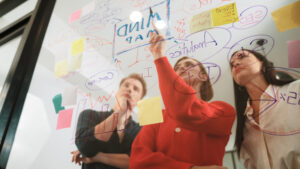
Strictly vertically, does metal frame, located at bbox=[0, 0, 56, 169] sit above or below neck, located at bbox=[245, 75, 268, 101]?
above

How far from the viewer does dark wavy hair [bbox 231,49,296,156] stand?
0.49 metres

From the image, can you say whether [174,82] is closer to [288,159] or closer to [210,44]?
[210,44]

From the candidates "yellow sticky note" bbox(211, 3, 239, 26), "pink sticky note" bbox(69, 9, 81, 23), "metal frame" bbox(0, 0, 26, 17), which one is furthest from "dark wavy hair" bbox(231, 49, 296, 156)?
"metal frame" bbox(0, 0, 26, 17)

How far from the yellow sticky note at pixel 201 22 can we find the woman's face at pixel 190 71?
11cm

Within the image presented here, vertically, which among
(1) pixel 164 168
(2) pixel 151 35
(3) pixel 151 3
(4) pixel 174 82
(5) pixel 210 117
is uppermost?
(3) pixel 151 3

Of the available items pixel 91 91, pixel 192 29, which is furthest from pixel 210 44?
pixel 91 91

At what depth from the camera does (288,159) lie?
43cm

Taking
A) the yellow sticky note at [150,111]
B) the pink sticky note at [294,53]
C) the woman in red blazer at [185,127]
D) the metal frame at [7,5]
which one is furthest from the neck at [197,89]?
the metal frame at [7,5]

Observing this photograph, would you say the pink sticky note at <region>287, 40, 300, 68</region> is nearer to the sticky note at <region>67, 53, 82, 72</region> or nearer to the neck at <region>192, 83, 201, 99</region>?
the neck at <region>192, 83, 201, 99</region>

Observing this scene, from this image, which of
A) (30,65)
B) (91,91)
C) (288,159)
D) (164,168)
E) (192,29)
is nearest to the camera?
(288,159)

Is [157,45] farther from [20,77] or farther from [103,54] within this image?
[20,77]

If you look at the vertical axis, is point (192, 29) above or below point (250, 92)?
above

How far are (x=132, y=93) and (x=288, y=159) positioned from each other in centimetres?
45

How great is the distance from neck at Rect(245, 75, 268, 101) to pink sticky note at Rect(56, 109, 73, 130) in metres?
0.62
